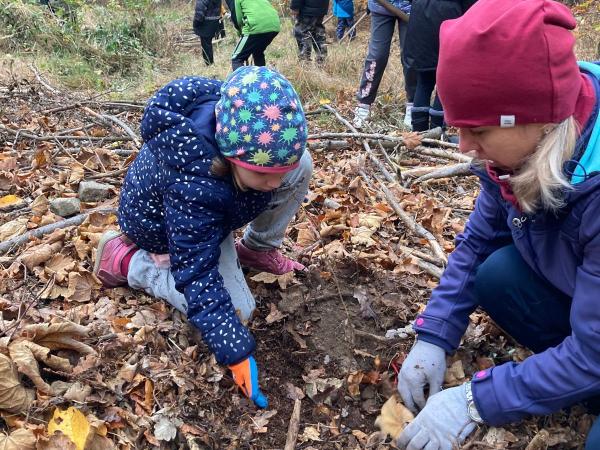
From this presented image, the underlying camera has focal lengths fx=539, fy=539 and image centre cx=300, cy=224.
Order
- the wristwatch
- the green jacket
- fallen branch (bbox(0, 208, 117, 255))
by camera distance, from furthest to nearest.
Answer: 1. the green jacket
2. fallen branch (bbox(0, 208, 117, 255))
3. the wristwatch

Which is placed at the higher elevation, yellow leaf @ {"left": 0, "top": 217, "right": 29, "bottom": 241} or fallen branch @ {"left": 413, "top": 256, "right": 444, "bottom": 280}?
yellow leaf @ {"left": 0, "top": 217, "right": 29, "bottom": 241}

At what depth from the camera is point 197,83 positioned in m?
2.03

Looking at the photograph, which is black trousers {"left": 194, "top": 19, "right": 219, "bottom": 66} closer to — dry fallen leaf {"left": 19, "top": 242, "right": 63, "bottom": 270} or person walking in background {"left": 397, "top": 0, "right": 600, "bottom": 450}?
dry fallen leaf {"left": 19, "top": 242, "right": 63, "bottom": 270}

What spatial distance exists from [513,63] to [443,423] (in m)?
1.07

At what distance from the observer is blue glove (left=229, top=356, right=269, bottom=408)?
1.96 metres

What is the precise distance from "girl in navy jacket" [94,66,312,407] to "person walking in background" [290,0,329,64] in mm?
5689

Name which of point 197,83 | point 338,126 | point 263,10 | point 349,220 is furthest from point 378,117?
point 197,83

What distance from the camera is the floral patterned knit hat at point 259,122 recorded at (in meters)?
1.80

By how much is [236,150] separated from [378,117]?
3.82 meters

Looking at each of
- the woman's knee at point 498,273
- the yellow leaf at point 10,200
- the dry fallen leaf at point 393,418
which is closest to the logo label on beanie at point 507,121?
the woman's knee at point 498,273

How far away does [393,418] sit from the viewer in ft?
6.29

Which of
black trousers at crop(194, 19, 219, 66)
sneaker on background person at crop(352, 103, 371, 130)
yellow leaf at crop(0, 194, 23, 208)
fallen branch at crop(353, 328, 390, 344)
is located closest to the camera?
fallen branch at crop(353, 328, 390, 344)

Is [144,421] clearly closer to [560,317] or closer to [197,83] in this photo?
[197,83]

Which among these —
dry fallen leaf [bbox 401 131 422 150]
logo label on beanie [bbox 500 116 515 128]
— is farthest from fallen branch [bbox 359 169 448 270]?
logo label on beanie [bbox 500 116 515 128]
